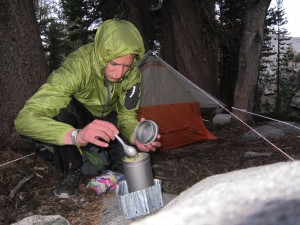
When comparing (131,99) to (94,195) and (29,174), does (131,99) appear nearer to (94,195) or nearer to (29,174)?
(94,195)

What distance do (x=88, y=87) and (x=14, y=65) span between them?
1.49 metres

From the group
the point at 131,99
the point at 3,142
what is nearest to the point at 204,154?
the point at 131,99

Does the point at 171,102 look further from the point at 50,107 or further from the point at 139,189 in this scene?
the point at 139,189

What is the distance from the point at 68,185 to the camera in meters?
2.80

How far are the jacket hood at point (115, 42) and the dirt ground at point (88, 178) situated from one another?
1.11 m

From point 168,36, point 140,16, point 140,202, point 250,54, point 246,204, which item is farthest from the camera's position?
point 168,36

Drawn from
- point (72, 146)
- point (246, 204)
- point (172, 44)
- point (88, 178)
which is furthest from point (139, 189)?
point (172, 44)

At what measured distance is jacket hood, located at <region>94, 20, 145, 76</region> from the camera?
2.29m

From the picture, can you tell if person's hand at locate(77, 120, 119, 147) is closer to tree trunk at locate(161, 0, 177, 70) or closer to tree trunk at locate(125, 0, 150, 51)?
tree trunk at locate(125, 0, 150, 51)

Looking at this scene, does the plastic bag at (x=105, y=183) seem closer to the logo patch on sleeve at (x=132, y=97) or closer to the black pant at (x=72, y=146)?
the black pant at (x=72, y=146)

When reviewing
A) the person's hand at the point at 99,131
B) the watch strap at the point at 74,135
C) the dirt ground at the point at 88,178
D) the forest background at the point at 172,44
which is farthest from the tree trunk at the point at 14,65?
the person's hand at the point at 99,131

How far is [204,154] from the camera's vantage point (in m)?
4.64

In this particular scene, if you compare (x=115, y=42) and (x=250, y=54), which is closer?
(x=115, y=42)

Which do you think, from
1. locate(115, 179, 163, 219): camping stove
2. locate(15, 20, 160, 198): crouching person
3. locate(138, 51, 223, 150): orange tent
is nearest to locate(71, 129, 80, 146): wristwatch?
locate(15, 20, 160, 198): crouching person
